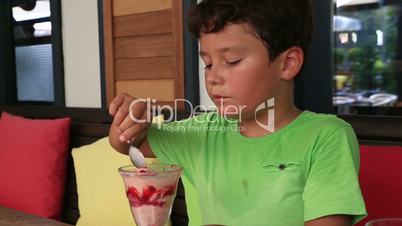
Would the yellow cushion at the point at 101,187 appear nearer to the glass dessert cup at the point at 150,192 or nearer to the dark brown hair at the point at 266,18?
the glass dessert cup at the point at 150,192

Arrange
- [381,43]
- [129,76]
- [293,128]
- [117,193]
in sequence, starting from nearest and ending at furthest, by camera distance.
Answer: [293,128], [381,43], [117,193], [129,76]

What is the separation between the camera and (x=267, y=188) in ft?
3.79

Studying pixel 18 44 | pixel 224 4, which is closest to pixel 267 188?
pixel 224 4

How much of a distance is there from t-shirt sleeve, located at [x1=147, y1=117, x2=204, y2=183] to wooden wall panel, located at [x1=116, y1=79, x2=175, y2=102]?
4.08ft

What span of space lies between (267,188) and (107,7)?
79.1 inches

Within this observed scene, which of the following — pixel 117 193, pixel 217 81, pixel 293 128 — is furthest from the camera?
pixel 117 193

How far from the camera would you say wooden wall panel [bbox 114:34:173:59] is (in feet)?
8.61

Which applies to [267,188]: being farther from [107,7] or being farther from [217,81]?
[107,7]

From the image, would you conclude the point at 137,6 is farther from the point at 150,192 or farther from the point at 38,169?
the point at 150,192

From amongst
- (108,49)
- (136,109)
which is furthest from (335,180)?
(108,49)

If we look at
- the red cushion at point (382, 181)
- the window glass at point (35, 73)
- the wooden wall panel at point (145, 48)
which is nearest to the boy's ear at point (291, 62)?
the red cushion at point (382, 181)

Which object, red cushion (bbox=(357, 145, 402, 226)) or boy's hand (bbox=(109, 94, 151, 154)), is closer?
boy's hand (bbox=(109, 94, 151, 154))

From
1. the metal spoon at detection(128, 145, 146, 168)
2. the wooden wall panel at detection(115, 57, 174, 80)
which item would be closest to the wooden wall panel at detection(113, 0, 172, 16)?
the wooden wall panel at detection(115, 57, 174, 80)

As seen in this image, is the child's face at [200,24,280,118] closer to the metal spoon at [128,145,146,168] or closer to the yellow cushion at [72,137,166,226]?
the metal spoon at [128,145,146,168]
